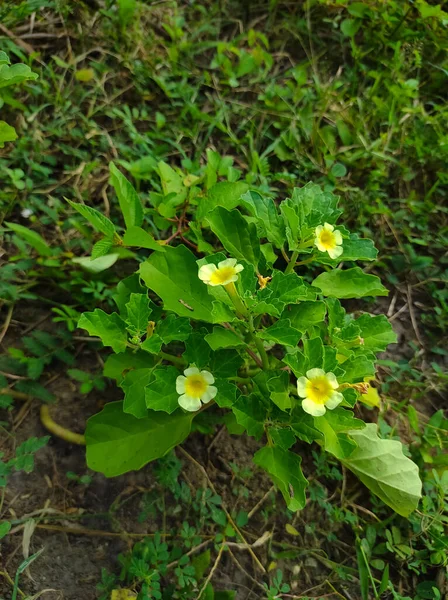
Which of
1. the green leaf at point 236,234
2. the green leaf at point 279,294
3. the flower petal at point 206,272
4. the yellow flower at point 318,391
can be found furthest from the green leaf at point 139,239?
the yellow flower at point 318,391

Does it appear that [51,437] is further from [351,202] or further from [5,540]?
[351,202]

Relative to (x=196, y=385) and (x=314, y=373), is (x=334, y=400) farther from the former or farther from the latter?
(x=196, y=385)

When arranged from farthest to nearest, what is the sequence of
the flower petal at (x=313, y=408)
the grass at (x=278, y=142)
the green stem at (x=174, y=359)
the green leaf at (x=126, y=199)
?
the grass at (x=278, y=142) < the green leaf at (x=126, y=199) < the green stem at (x=174, y=359) < the flower petal at (x=313, y=408)

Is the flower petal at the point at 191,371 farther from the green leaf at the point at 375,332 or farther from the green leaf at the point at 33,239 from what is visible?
the green leaf at the point at 33,239

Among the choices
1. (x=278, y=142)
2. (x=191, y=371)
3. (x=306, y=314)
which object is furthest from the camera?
(x=278, y=142)

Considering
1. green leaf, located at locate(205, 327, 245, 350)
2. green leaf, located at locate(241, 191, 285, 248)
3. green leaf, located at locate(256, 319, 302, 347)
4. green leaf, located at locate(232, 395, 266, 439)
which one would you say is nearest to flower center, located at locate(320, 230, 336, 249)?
green leaf, located at locate(241, 191, 285, 248)

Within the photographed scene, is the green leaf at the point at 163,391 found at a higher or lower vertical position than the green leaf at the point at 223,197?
lower

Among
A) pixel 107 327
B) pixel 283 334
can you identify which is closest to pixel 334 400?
pixel 283 334
